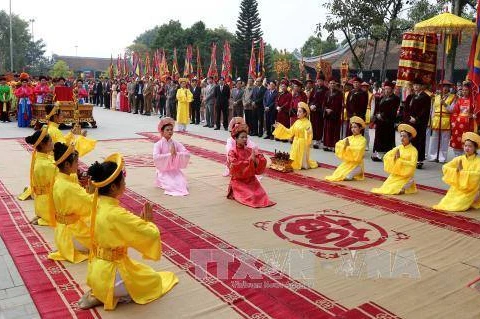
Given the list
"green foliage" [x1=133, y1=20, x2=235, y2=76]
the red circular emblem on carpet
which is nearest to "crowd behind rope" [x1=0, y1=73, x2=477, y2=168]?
the red circular emblem on carpet

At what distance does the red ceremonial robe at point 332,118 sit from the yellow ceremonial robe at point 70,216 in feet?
24.9

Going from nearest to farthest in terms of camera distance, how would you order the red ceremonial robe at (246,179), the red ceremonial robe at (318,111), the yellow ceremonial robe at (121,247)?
the yellow ceremonial robe at (121,247) < the red ceremonial robe at (246,179) < the red ceremonial robe at (318,111)

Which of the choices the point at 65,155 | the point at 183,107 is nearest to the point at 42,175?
the point at 65,155

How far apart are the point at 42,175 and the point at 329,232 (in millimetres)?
3101

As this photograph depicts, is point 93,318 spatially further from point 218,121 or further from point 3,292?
point 218,121

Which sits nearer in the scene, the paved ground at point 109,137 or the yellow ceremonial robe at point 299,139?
the paved ground at point 109,137

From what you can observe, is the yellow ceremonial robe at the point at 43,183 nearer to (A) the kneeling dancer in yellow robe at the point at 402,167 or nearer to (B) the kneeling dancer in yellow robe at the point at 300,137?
(A) the kneeling dancer in yellow robe at the point at 402,167

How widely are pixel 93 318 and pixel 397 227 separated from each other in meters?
3.51

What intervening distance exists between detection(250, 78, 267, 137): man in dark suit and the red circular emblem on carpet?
7.80 metres

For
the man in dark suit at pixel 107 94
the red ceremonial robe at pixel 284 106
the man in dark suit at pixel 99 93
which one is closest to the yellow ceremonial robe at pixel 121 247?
the red ceremonial robe at pixel 284 106

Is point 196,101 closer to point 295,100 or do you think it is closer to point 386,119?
point 295,100

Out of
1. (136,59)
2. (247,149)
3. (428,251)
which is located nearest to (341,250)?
(428,251)


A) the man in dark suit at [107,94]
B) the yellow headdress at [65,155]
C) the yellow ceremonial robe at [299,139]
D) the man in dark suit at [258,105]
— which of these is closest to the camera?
the yellow headdress at [65,155]

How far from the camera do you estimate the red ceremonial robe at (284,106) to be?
476 inches
